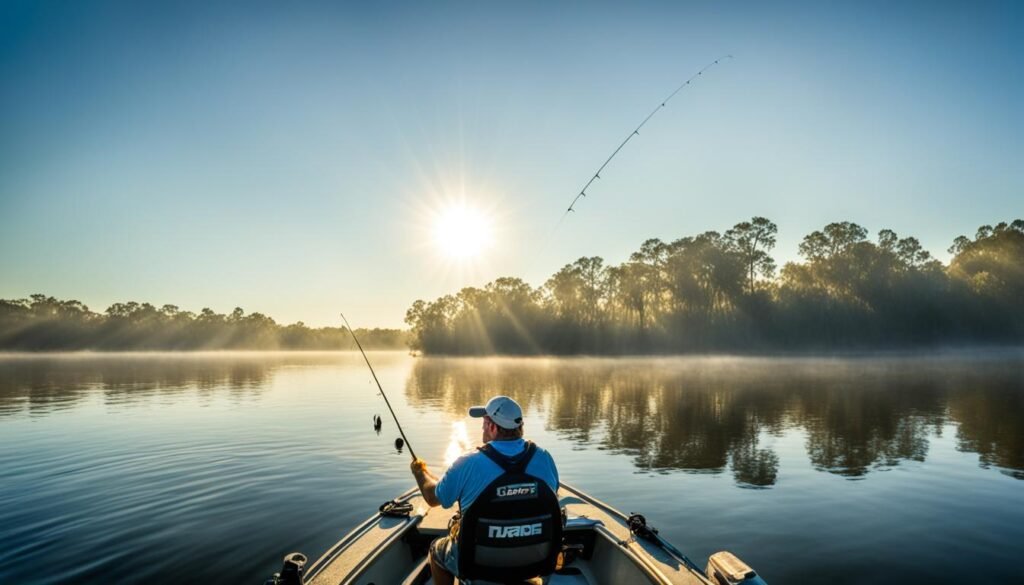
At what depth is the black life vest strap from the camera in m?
4.55

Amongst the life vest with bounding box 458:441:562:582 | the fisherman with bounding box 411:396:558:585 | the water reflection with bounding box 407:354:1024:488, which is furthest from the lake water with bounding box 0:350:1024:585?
the fisherman with bounding box 411:396:558:585

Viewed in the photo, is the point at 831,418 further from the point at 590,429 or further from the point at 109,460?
the point at 109,460

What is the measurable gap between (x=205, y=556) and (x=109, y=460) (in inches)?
431

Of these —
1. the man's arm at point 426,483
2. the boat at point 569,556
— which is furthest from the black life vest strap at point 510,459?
the boat at point 569,556

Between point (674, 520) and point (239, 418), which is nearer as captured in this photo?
point (674, 520)

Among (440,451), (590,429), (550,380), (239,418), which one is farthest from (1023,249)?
(239,418)

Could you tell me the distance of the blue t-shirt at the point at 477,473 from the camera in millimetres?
4568

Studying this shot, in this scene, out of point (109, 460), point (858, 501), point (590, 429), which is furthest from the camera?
point (590, 429)

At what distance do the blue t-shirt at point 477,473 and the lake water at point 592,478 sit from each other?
5974 mm

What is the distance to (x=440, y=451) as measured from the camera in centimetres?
1966

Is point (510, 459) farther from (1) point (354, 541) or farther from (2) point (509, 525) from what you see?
(1) point (354, 541)

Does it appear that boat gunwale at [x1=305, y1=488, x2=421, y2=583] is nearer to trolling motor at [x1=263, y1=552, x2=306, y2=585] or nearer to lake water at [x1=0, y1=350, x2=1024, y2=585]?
trolling motor at [x1=263, y1=552, x2=306, y2=585]

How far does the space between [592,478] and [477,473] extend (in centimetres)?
1127

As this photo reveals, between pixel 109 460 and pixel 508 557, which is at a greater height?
pixel 508 557
